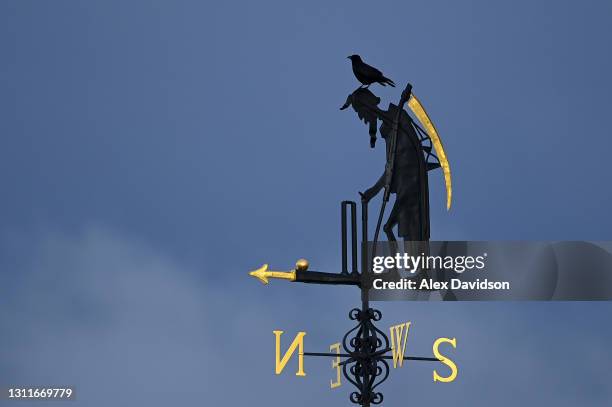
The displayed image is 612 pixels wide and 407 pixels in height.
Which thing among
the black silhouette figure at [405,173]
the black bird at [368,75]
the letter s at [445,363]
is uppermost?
the black bird at [368,75]

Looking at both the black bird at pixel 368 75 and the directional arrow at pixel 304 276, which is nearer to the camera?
the directional arrow at pixel 304 276

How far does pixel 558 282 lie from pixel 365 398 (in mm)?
2377

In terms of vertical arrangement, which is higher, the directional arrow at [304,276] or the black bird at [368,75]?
the black bird at [368,75]

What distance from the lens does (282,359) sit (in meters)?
15.6

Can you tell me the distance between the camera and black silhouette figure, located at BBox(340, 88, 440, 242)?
15.4 m

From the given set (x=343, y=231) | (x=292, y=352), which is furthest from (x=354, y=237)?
(x=292, y=352)

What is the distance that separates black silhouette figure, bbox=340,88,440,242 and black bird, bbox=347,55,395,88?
0.21 metres

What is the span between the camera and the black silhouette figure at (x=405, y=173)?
50.6ft

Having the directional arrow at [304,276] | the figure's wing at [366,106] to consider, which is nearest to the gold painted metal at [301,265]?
the directional arrow at [304,276]

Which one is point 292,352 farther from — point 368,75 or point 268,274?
point 368,75

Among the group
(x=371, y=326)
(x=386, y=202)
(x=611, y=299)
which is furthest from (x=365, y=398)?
(x=611, y=299)

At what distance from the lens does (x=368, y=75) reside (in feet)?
52.0

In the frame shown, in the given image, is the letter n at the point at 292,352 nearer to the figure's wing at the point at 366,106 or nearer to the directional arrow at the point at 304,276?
the directional arrow at the point at 304,276

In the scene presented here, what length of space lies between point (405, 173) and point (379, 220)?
49 cm
